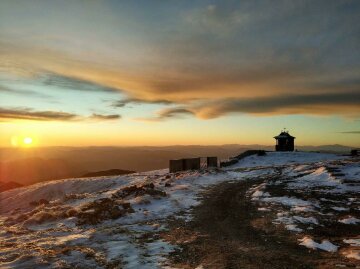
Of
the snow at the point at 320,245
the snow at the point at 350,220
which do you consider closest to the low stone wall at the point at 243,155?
the snow at the point at 350,220

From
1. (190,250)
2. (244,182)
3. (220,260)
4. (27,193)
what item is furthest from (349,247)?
(27,193)

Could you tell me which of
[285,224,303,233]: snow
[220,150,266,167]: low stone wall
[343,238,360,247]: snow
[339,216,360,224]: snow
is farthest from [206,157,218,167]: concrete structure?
[343,238,360,247]: snow

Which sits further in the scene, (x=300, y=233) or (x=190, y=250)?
(x=300, y=233)

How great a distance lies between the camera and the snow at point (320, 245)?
1342cm

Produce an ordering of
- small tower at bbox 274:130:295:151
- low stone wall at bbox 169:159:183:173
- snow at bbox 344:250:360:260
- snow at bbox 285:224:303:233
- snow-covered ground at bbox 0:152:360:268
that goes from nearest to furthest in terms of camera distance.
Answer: snow at bbox 344:250:360:260 < snow-covered ground at bbox 0:152:360:268 < snow at bbox 285:224:303:233 < low stone wall at bbox 169:159:183:173 < small tower at bbox 274:130:295:151

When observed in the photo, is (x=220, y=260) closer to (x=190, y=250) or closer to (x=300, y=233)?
(x=190, y=250)

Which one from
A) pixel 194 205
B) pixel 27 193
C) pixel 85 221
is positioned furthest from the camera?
pixel 27 193

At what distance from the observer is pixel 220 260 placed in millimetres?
12445

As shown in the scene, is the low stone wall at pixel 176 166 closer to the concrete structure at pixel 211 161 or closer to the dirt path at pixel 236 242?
the concrete structure at pixel 211 161

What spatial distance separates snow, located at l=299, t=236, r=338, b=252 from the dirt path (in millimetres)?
379

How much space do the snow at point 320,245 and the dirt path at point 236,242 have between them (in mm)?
379

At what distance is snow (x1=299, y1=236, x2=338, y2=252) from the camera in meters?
13.4

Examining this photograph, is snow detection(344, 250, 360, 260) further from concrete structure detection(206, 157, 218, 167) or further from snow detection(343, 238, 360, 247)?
concrete structure detection(206, 157, 218, 167)

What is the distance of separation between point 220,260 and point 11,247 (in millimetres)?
9092
